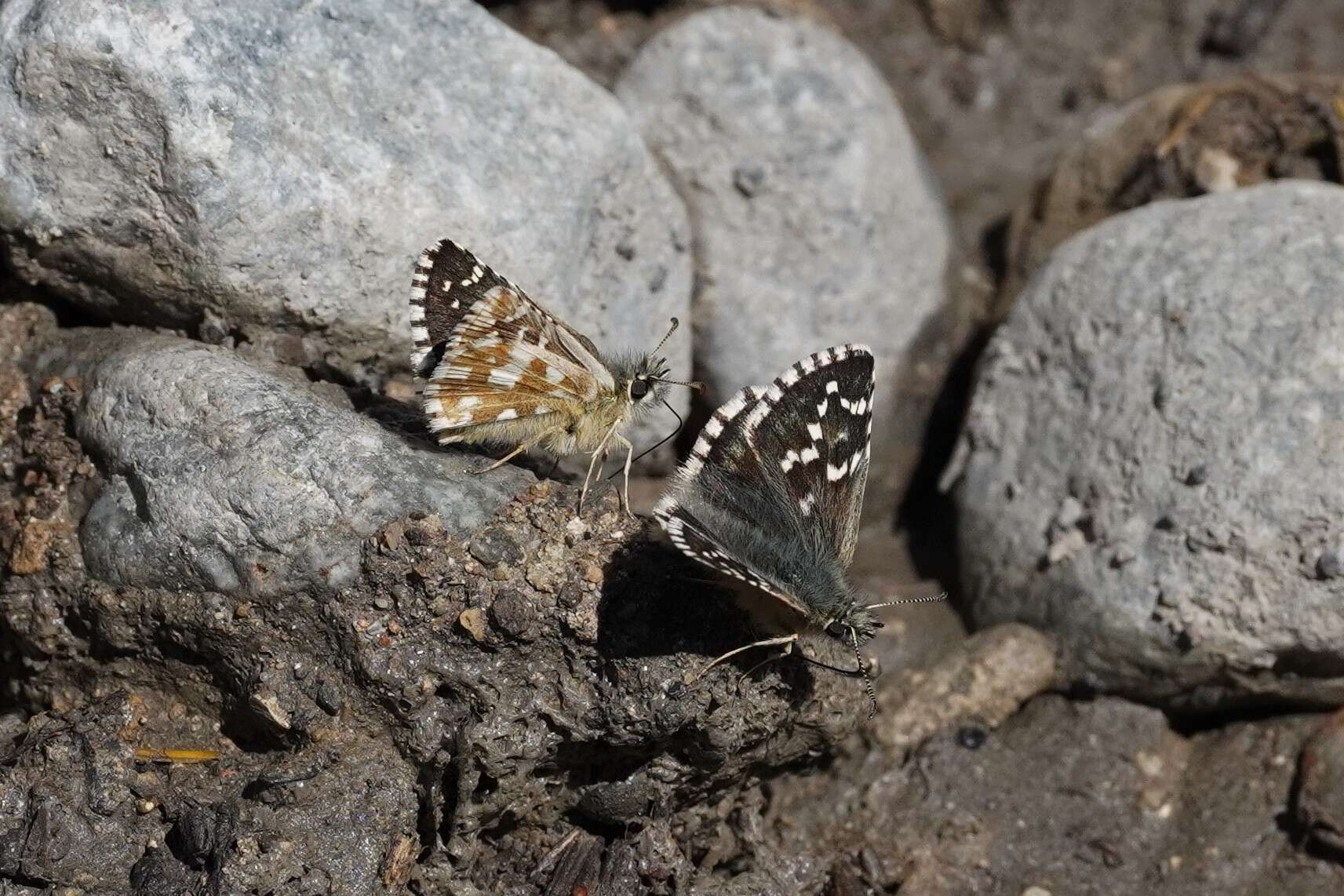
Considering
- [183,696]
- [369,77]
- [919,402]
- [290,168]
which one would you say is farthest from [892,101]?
[183,696]

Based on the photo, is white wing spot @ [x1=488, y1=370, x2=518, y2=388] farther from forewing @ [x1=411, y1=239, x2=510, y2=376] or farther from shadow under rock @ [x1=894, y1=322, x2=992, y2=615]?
shadow under rock @ [x1=894, y1=322, x2=992, y2=615]

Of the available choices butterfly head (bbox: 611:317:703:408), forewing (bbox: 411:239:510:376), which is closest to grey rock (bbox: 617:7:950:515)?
butterfly head (bbox: 611:317:703:408)

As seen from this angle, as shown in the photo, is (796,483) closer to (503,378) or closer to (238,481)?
(503,378)

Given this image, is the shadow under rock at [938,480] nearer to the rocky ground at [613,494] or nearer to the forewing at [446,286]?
the rocky ground at [613,494]

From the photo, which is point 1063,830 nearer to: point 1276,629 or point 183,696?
point 1276,629

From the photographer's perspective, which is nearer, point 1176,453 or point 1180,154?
point 1176,453

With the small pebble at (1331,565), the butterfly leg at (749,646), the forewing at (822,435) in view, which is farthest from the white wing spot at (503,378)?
the small pebble at (1331,565)

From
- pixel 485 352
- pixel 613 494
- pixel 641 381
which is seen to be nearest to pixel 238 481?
pixel 485 352
